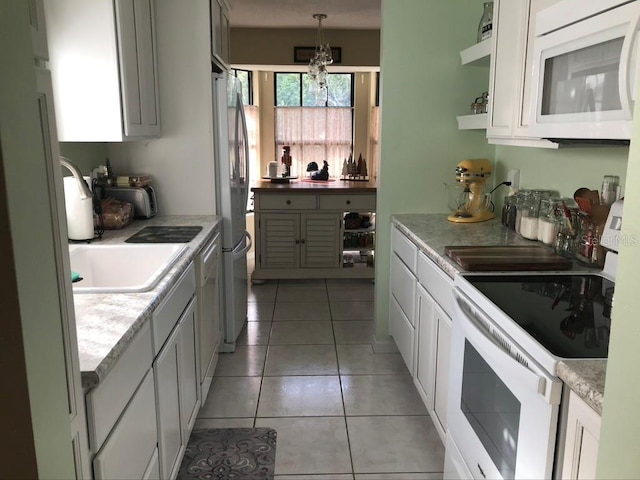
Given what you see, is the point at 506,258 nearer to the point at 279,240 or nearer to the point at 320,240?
the point at 320,240

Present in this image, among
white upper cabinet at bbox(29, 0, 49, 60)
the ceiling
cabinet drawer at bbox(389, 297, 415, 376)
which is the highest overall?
the ceiling

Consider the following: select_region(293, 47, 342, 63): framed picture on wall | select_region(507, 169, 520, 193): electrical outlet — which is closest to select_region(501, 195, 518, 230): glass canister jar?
select_region(507, 169, 520, 193): electrical outlet

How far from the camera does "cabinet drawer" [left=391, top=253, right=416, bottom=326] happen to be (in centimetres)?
274

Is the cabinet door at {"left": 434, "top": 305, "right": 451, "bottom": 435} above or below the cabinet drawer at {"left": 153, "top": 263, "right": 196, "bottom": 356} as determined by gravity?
below

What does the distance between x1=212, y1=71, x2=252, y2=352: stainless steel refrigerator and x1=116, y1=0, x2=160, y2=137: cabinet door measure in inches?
14.8

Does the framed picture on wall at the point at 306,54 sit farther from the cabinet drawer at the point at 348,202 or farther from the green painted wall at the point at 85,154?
the green painted wall at the point at 85,154

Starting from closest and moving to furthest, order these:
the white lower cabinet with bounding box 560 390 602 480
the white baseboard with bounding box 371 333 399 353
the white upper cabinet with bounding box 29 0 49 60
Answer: the white upper cabinet with bounding box 29 0 49 60
the white lower cabinet with bounding box 560 390 602 480
the white baseboard with bounding box 371 333 399 353

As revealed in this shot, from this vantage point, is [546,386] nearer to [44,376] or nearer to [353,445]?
[44,376]

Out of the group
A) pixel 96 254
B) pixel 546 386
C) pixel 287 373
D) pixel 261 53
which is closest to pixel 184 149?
pixel 96 254

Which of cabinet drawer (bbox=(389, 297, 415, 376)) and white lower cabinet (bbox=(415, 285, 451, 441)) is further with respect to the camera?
cabinet drawer (bbox=(389, 297, 415, 376))

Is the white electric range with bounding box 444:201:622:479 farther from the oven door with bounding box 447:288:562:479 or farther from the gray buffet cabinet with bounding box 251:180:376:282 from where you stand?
the gray buffet cabinet with bounding box 251:180:376:282

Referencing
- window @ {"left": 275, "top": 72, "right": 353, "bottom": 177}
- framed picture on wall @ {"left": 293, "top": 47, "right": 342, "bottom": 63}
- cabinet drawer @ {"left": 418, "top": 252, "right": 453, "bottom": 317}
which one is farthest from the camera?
window @ {"left": 275, "top": 72, "right": 353, "bottom": 177}

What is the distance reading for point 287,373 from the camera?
3.15 meters

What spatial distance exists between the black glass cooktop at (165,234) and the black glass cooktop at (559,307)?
1.39 m
